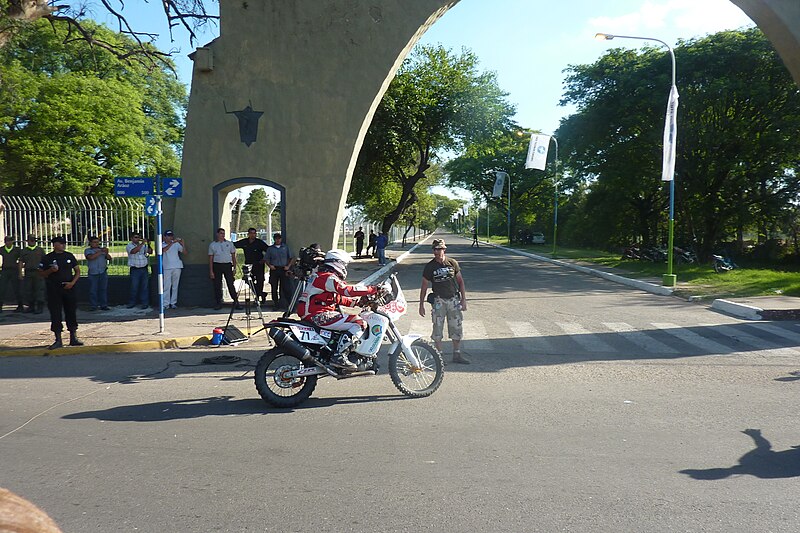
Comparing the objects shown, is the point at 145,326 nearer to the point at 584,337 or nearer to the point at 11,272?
the point at 11,272

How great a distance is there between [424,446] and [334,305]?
2.14 meters

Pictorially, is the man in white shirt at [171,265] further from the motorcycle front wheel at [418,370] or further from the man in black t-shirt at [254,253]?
the motorcycle front wheel at [418,370]

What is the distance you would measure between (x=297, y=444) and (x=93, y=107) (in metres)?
36.9

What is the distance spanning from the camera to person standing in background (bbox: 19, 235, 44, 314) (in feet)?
44.4

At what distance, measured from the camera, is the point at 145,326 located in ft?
37.9

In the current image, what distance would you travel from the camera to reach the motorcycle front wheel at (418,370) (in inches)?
269

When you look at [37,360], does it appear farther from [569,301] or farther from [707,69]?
[707,69]

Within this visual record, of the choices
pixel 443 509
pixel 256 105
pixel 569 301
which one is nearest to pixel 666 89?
pixel 569 301

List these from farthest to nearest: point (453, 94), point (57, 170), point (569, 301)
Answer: point (57, 170)
point (453, 94)
point (569, 301)

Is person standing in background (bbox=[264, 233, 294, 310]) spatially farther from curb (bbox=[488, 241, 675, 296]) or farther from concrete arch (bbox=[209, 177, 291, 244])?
curb (bbox=[488, 241, 675, 296])

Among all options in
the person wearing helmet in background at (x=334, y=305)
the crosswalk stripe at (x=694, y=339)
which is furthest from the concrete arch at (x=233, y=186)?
the crosswalk stripe at (x=694, y=339)

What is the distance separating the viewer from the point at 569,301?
53.0 ft

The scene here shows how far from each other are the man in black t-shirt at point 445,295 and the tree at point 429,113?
64.2ft

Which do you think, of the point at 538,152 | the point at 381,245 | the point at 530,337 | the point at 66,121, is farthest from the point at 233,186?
the point at 66,121
